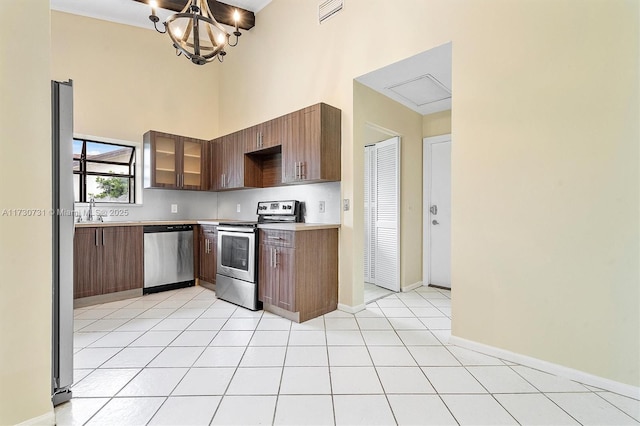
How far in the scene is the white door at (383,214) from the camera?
13.2 ft

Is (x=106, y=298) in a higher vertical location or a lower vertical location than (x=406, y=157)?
lower

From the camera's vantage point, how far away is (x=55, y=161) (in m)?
1.63

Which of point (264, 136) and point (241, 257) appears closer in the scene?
point (241, 257)

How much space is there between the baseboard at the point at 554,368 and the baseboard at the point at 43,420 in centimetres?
257

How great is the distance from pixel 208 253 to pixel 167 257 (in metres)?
0.52

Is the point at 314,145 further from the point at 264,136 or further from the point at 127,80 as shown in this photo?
the point at 127,80

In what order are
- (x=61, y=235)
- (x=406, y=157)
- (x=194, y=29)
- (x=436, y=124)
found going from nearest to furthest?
(x=61, y=235), (x=194, y=29), (x=406, y=157), (x=436, y=124)

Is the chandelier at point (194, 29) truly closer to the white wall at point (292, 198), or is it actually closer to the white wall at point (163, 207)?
the white wall at point (292, 198)

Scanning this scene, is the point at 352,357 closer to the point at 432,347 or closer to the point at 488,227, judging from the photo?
the point at 432,347

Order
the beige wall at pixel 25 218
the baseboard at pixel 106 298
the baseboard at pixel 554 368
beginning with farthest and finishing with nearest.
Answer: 1. the baseboard at pixel 106 298
2. the baseboard at pixel 554 368
3. the beige wall at pixel 25 218

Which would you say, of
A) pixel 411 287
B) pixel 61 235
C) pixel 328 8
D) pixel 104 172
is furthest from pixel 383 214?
pixel 104 172

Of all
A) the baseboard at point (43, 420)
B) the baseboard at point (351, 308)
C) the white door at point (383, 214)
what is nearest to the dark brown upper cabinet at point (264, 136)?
the white door at point (383, 214)

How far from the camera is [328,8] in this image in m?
3.32

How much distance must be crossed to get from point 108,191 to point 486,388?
4782mm
